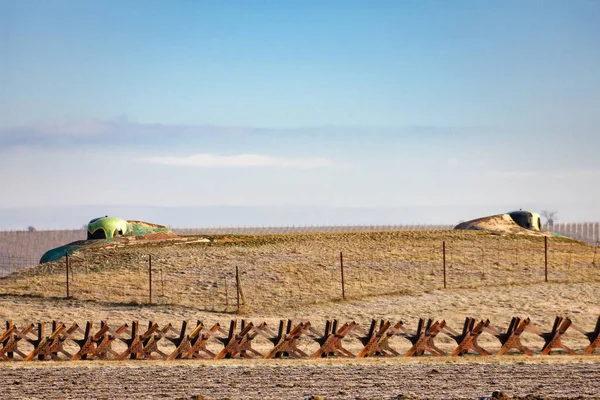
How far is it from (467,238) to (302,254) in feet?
39.7

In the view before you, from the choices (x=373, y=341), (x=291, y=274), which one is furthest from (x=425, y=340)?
(x=291, y=274)

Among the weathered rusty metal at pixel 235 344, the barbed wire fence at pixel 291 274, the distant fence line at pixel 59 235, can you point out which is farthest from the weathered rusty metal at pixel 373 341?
the distant fence line at pixel 59 235

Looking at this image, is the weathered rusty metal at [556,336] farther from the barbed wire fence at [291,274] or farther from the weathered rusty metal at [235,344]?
the barbed wire fence at [291,274]

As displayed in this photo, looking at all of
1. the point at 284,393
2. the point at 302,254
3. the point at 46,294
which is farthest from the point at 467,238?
the point at 284,393

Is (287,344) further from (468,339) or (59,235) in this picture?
(59,235)

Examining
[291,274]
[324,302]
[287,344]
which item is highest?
[291,274]

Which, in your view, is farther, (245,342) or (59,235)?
(59,235)

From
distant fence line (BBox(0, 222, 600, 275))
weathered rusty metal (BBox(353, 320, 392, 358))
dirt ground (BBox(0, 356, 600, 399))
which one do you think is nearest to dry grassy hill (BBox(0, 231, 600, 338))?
weathered rusty metal (BBox(353, 320, 392, 358))

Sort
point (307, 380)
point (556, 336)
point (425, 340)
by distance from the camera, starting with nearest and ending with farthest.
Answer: point (307, 380)
point (425, 340)
point (556, 336)

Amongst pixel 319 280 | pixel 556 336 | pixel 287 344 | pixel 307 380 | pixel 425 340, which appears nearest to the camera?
pixel 307 380

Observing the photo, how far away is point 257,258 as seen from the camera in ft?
167

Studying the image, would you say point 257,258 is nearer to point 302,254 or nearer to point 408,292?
point 302,254

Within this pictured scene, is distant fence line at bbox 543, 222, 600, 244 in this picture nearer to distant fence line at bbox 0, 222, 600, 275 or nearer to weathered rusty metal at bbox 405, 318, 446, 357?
distant fence line at bbox 0, 222, 600, 275

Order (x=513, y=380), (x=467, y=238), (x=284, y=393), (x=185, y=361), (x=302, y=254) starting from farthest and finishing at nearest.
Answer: (x=467, y=238) < (x=302, y=254) < (x=185, y=361) < (x=513, y=380) < (x=284, y=393)
